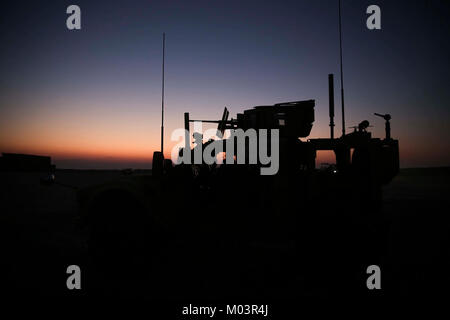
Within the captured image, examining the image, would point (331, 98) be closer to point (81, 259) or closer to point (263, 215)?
point (263, 215)

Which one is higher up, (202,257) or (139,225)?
(139,225)

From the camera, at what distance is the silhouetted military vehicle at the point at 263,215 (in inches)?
152

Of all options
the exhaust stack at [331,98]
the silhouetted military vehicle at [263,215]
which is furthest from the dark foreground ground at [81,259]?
the exhaust stack at [331,98]

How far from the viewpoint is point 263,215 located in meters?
3.98

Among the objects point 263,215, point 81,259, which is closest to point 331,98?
point 263,215

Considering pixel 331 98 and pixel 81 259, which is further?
pixel 81 259

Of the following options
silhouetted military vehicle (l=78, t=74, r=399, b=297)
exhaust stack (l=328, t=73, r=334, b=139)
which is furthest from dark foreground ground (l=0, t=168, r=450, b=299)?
exhaust stack (l=328, t=73, r=334, b=139)

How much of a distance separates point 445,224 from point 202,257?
342 inches

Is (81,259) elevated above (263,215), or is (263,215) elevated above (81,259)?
(263,215)

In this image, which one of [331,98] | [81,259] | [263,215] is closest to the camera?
[263,215]
